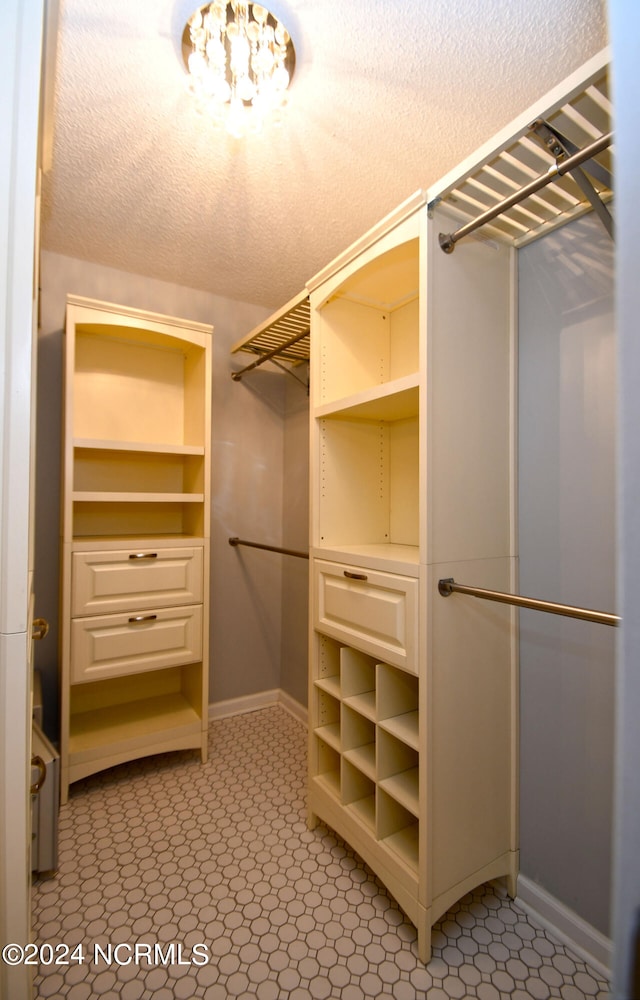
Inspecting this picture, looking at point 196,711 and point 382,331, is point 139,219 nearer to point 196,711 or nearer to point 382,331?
point 382,331

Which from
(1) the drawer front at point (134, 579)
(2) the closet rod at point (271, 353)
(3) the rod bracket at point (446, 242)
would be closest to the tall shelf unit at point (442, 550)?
(3) the rod bracket at point (446, 242)

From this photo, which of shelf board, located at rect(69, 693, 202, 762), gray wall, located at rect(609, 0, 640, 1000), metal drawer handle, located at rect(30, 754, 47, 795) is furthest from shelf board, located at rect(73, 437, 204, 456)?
gray wall, located at rect(609, 0, 640, 1000)

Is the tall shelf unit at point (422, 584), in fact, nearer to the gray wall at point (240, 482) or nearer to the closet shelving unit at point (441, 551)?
the closet shelving unit at point (441, 551)

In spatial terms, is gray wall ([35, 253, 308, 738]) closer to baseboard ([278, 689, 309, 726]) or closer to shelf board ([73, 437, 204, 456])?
baseboard ([278, 689, 309, 726])

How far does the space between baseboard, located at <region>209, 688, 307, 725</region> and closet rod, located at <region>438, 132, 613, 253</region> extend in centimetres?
233

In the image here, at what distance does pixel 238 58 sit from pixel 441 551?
1.39m

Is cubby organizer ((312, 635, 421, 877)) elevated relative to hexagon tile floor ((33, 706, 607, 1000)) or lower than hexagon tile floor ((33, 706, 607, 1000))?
elevated

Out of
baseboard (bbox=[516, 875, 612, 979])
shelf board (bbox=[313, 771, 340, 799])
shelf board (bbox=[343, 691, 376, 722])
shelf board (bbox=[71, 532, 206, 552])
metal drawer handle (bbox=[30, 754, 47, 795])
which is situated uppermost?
shelf board (bbox=[71, 532, 206, 552])

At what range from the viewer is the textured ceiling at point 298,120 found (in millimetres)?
1035

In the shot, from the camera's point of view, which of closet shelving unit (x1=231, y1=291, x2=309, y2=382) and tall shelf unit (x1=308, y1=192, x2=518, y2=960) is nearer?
tall shelf unit (x1=308, y1=192, x2=518, y2=960)

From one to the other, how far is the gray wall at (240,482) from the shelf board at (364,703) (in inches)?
39.1

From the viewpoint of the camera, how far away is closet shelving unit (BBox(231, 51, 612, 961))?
1.16 m

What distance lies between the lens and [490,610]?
132cm

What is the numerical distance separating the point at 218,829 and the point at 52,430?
1.85 meters
